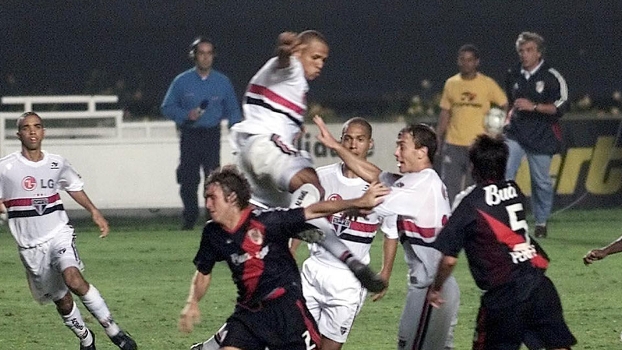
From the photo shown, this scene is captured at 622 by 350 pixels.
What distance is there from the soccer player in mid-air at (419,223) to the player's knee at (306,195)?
0.25 metres

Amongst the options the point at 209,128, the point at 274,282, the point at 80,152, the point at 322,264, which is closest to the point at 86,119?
the point at 80,152

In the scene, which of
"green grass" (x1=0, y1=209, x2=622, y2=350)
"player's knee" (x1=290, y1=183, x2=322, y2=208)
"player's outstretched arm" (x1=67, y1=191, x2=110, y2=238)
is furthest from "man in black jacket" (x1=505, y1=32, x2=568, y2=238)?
"player's knee" (x1=290, y1=183, x2=322, y2=208)

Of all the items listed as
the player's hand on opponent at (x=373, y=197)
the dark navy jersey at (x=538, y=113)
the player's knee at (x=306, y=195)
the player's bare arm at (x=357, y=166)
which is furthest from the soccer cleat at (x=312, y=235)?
the dark navy jersey at (x=538, y=113)

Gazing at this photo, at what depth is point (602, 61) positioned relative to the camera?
20.7 m

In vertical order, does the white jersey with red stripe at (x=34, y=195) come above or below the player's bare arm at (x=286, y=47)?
below

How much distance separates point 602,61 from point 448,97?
19.2ft

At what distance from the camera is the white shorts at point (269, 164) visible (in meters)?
8.00

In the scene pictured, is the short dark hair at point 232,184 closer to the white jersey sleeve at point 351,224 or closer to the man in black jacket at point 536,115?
the white jersey sleeve at point 351,224

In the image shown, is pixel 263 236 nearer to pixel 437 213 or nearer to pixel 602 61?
pixel 437 213

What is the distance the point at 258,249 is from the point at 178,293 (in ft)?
16.1

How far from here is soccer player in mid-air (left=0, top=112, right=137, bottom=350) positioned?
9820 millimetres

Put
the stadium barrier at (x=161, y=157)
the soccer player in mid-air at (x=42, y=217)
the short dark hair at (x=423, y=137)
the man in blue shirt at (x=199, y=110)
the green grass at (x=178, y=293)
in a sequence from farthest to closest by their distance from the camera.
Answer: the stadium barrier at (x=161, y=157) < the man in blue shirt at (x=199, y=110) < the green grass at (x=178, y=293) < the soccer player in mid-air at (x=42, y=217) < the short dark hair at (x=423, y=137)

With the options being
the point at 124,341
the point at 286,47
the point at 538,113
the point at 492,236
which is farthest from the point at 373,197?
the point at 538,113

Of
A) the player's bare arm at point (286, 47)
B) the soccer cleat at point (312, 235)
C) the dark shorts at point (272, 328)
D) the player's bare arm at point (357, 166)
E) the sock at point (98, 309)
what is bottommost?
the sock at point (98, 309)
